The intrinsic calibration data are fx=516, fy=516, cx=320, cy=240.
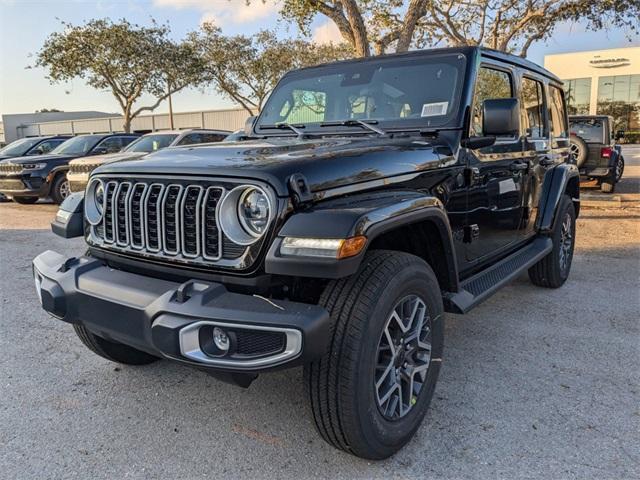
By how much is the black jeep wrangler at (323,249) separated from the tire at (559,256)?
5.51 feet

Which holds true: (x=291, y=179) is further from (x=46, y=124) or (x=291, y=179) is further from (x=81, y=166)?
(x=46, y=124)

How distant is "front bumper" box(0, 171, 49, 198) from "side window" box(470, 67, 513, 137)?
34.6ft

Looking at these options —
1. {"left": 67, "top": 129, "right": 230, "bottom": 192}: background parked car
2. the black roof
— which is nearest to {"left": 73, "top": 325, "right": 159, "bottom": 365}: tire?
the black roof

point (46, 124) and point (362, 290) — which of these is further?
point (46, 124)

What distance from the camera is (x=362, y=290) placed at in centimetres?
215

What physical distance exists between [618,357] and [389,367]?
2.07 m

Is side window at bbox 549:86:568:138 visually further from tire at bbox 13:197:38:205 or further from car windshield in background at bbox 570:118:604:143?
tire at bbox 13:197:38:205

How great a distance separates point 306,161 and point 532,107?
298cm

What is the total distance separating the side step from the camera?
9.62 feet

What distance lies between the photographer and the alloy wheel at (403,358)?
2.37 meters

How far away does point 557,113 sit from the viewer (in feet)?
17.0

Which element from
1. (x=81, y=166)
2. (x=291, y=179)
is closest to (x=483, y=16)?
(x=81, y=166)

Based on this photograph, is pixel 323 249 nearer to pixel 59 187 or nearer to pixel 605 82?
pixel 59 187

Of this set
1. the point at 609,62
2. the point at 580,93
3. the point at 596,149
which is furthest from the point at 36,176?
the point at 609,62
